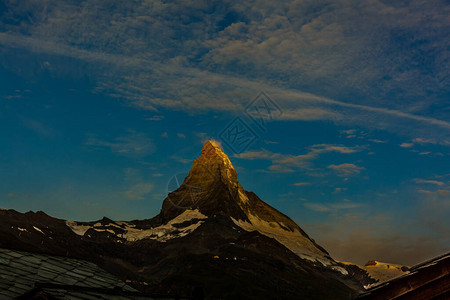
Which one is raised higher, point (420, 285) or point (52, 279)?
point (52, 279)

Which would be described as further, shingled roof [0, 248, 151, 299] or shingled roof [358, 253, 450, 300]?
shingled roof [0, 248, 151, 299]

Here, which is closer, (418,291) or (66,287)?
(418,291)

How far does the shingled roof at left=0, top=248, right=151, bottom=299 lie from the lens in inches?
521

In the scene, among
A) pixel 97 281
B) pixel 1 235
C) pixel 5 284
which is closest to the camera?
pixel 5 284

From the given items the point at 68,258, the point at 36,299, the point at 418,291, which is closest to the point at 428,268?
the point at 418,291

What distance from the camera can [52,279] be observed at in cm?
1638

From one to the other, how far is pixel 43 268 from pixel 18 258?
1.18m

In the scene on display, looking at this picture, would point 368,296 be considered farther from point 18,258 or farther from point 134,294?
point 18,258

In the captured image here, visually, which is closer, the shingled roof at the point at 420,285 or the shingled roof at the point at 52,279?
the shingled roof at the point at 420,285

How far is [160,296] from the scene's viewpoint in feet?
59.4

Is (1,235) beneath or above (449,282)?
above

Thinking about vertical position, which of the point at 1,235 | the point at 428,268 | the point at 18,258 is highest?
the point at 1,235

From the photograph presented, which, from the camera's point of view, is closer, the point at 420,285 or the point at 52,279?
the point at 420,285

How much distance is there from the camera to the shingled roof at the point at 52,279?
1324cm
